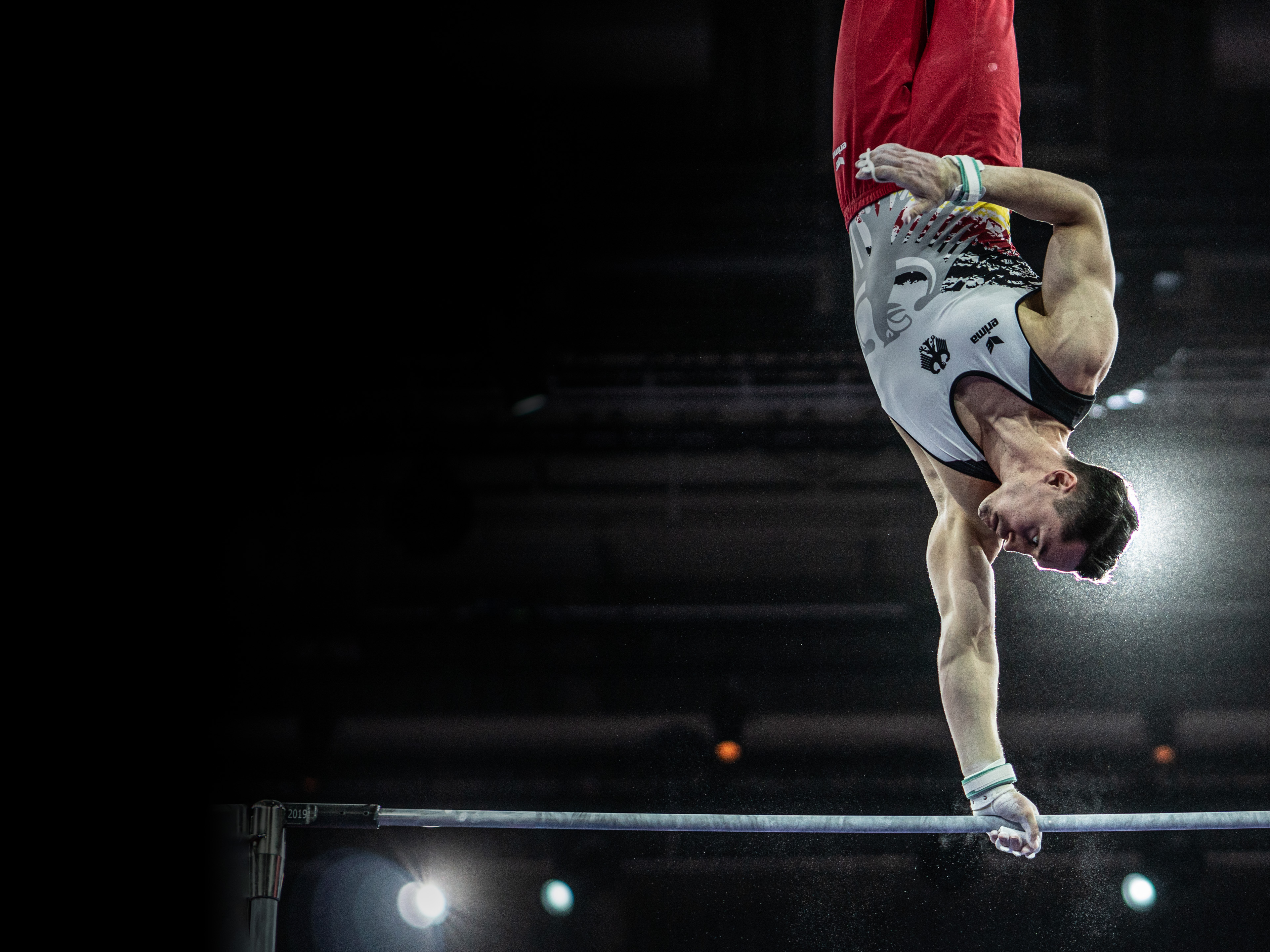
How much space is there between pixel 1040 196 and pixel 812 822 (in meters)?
1.34

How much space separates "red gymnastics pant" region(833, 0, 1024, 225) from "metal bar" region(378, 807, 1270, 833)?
51.6 inches

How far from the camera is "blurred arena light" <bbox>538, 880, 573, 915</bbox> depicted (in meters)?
4.17

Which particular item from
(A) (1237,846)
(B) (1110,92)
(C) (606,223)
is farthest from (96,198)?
(A) (1237,846)

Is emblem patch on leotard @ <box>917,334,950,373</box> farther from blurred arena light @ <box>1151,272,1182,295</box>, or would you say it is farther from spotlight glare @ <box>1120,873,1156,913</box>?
spotlight glare @ <box>1120,873,1156,913</box>

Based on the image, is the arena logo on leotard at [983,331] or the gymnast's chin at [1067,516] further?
the arena logo on leotard at [983,331]

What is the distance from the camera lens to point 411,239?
316 centimetres

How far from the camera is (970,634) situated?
82.0 inches

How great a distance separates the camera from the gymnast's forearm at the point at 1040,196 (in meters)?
1.84

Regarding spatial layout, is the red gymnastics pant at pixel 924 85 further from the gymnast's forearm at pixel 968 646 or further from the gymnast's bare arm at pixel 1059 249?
the gymnast's forearm at pixel 968 646

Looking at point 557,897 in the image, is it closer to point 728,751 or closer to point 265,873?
point 728,751

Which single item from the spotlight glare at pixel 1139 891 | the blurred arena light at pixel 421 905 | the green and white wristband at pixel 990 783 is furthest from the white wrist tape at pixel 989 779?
the blurred arena light at pixel 421 905

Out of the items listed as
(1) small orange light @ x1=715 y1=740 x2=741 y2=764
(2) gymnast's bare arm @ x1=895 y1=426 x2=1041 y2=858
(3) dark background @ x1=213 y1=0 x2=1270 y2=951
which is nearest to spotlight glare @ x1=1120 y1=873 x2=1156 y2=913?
(3) dark background @ x1=213 y1=0 x2=1270 y2=951

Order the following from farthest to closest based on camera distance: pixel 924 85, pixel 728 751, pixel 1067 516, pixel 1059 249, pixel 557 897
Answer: pixel 557 897 → pixel 728 751 → pixel 924 85 → pixel 1059 249 → pixel 1067 516

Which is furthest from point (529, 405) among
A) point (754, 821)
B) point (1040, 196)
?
point (1040, 196)
